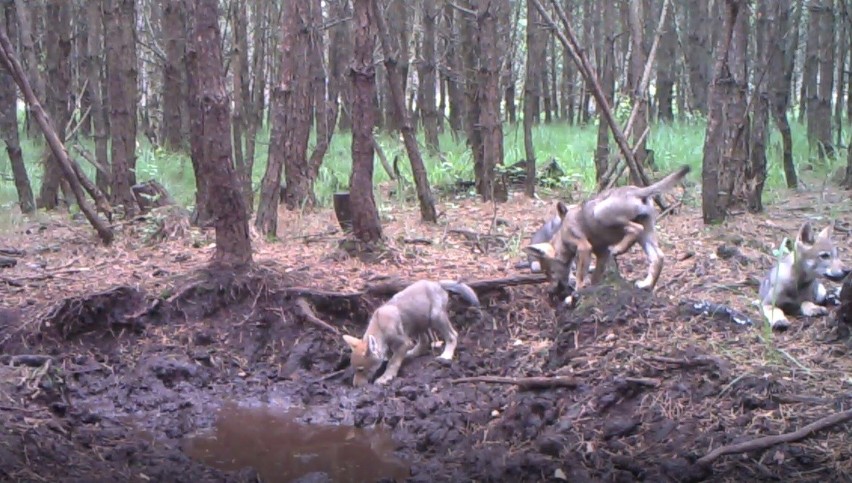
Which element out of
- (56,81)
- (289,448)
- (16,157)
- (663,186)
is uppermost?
(56,81)

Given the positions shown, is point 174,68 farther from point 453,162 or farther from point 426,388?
point 426,388

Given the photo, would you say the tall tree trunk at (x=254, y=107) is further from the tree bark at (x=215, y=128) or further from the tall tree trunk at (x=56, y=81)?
the tall tree trunk at (x=56, y=81)

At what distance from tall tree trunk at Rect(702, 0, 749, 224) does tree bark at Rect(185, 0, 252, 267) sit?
5249 millimetres

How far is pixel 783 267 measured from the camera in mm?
7754

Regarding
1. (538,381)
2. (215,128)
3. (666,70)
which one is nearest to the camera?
(538,381)

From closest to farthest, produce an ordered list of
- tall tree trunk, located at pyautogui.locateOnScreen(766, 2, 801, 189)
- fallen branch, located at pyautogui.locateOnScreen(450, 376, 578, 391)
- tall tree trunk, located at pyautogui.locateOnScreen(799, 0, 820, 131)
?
fallen branch, located at pyautogui.locateOnScreen(450, 376, 578, 391), tall tree trunk, located at pyautogui.locateOnScreen(766, 2, 801, 189), tall tree trunk, located at pyautogui.locateOnScreen(799, 0, 820, 131)

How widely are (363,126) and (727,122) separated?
4.39 m

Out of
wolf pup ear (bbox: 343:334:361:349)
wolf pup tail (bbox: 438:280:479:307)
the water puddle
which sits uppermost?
wolf pup tail (bbox: 438:280:479:307)

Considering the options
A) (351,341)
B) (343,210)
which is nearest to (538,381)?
(351,341)

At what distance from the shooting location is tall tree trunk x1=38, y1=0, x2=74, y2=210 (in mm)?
14195

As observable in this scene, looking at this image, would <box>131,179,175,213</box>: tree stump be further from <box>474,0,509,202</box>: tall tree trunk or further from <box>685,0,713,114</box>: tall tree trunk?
<box>685,0,713,114</box>: tall tree trunk

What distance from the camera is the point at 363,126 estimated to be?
9625mm

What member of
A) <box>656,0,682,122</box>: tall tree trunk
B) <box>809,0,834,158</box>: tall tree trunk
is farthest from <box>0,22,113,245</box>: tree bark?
<box>656,0,682,122</box>: tall tree trunk

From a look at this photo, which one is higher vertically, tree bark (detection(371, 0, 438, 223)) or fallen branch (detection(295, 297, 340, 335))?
tree bark (detection(371, 0, 438, 223))
